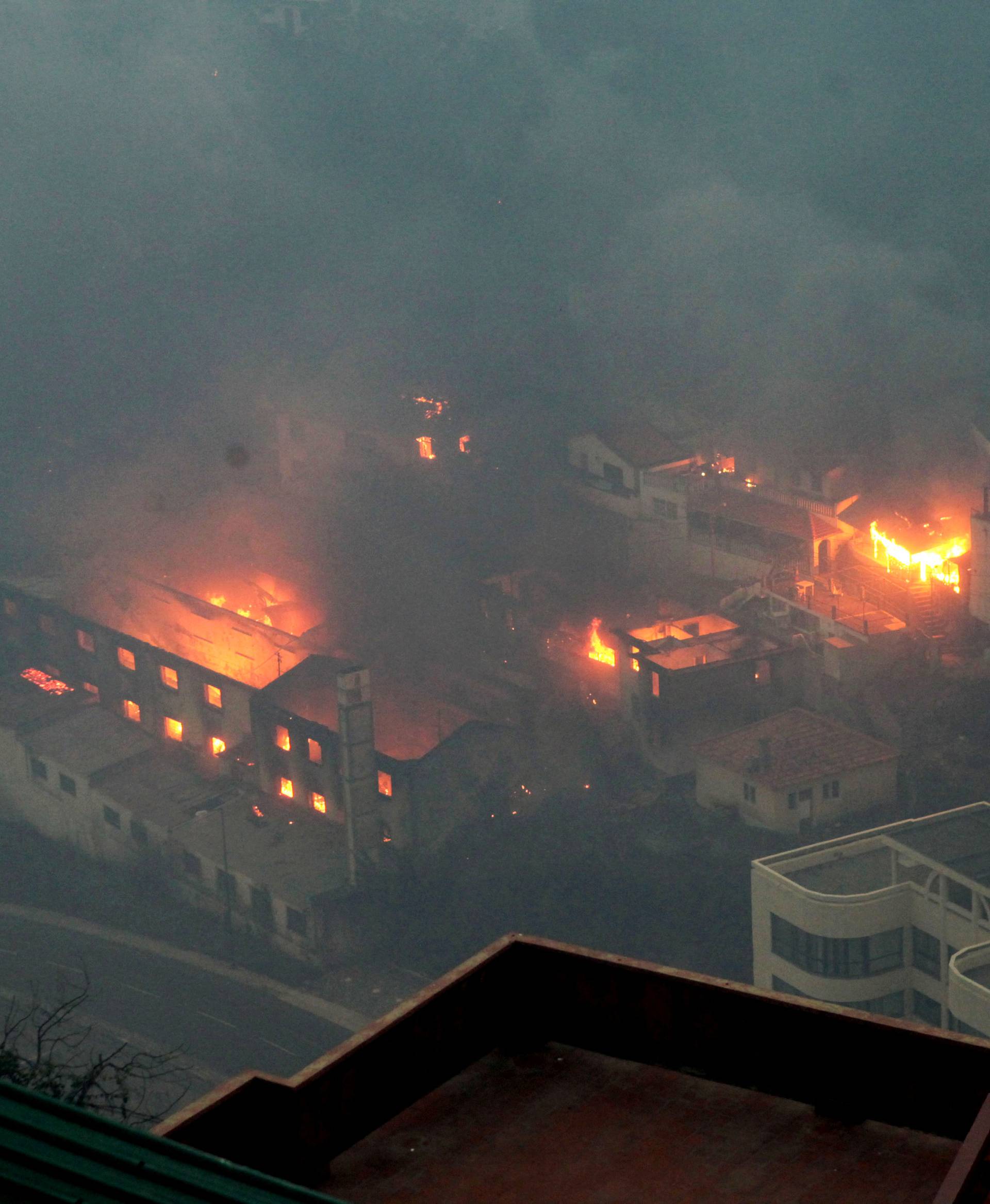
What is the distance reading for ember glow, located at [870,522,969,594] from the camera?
22.2 metres

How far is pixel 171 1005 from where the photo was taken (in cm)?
1878

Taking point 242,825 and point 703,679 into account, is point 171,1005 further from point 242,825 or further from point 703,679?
point 703,679

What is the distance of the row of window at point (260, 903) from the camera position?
19406mm

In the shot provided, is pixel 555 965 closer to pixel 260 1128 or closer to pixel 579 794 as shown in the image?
pixel 260 1128

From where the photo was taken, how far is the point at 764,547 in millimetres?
23984

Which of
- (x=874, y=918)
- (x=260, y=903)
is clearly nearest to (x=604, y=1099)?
(x=874, y=918)

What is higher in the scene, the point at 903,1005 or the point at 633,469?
the point at 633,469

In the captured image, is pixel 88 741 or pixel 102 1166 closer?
pixel 102 1166

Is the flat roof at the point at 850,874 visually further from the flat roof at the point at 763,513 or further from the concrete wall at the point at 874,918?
the flat roof at the point at 763,513

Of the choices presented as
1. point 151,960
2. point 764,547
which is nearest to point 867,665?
point 764,547

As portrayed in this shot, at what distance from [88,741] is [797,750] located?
35.4 feet

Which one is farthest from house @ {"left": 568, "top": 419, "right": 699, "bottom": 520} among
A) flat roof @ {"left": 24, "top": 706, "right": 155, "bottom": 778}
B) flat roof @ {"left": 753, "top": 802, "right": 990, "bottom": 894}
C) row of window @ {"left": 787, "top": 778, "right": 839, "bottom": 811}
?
flat roof @ {"left": 753, "top": 802, "right": 990, "bottom": 894}

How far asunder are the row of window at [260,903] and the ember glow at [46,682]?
5614mm

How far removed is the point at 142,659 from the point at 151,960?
5.02 meters
